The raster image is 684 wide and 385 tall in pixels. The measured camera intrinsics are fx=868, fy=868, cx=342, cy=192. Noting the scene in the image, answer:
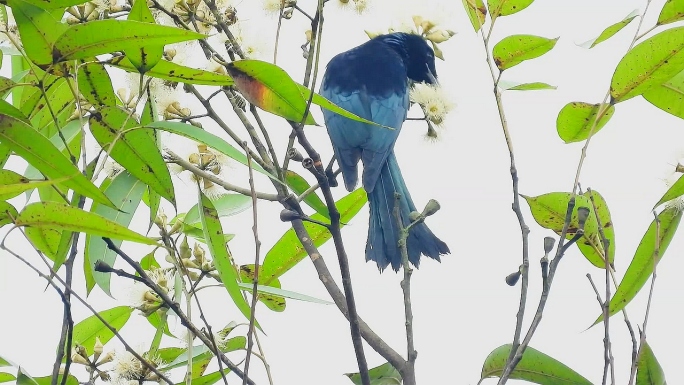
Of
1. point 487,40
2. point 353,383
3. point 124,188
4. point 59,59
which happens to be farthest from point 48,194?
point 487,40

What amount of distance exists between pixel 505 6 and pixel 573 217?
429 millimetres

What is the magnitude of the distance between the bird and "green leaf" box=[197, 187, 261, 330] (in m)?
0.88

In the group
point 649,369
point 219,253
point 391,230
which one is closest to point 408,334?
point 219,253

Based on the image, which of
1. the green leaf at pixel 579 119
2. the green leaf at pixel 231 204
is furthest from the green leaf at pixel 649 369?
the green leaf at pixel 231 204

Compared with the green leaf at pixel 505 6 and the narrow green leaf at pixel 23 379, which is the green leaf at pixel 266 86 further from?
the narrow green leaf at pixel 23 379

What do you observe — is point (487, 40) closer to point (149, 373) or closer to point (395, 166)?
point (149, 373)

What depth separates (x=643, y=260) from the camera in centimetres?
163

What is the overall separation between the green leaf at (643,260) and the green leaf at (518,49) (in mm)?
380

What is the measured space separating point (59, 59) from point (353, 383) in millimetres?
881

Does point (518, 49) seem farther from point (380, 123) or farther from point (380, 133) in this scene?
point (380, 123)

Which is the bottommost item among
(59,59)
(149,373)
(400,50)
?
(149,373)

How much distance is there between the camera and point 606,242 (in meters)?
1.53

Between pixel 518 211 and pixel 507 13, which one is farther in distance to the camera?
pixel 507 13

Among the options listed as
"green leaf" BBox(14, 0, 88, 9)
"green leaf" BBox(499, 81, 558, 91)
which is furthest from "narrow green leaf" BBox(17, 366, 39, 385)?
"green leaf" BBox(499, 81, 558, 91)
